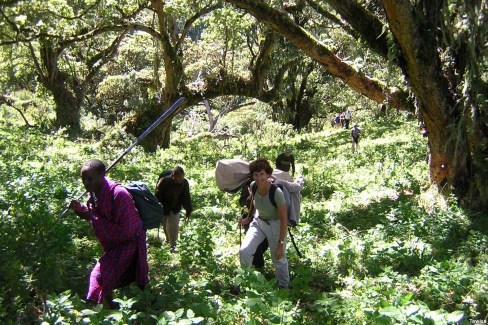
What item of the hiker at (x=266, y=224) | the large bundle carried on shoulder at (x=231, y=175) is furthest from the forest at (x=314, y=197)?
the large bundle carried on shoulder at (x=231, y=175)

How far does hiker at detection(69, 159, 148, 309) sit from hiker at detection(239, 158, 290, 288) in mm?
1331

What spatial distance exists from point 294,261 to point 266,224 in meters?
1.40

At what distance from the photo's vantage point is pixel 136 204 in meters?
4.38

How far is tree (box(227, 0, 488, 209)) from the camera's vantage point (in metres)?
7.73

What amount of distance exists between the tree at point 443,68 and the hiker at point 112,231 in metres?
5.65

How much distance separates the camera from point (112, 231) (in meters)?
4.25

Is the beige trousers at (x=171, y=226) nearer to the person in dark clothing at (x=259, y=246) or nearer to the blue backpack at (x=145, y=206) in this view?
the person in dark clothing at (x=259, y=246)

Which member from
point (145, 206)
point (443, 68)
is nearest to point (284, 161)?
point (443, 68)

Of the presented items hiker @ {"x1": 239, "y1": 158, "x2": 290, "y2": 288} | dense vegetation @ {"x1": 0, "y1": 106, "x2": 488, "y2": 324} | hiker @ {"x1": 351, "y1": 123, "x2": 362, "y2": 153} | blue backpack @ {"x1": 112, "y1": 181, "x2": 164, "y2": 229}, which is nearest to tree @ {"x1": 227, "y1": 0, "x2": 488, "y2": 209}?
dense vegetation @ {"x1": 0, "y1": 106, "x2": 488, "y2": 324}

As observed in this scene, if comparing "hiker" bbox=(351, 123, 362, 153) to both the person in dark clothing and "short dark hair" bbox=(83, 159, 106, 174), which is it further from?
"short dark hair" bbox=(83, 159, 106, 174)

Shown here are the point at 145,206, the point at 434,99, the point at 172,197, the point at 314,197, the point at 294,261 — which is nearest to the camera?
the point at 145,206

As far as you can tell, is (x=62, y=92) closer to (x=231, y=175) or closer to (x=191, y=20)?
(x=191, y=20)

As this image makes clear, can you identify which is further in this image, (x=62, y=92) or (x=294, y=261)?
(x=62, y=92)

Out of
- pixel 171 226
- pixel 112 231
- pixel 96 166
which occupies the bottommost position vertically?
pixel 171 226
